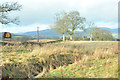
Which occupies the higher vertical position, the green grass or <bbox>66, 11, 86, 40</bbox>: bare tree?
<bbox>66, 11, 86, 40</bbox>: bare tree

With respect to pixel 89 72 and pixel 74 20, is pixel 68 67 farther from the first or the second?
pixel 74 20

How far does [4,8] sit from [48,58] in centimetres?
1651

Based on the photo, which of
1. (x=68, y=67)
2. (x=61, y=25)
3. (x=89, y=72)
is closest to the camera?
(x=89, y=72)

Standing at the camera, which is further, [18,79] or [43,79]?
[18,79]

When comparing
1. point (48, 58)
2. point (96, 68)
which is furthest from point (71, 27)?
point (96, 68)

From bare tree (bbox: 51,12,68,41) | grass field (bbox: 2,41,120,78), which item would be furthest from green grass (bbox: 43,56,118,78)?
bare tree (bbox: 51,12,68,41)

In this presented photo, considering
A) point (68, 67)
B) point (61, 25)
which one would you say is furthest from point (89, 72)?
point (61, 25)

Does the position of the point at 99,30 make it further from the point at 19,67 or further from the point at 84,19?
the point at 19,67

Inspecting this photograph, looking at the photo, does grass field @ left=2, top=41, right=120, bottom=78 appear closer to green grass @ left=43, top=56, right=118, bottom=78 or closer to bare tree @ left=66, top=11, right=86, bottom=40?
green grass @ left=43, top=56, right=118, bottom=78

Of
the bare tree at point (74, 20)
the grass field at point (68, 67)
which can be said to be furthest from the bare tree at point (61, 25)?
the grass field at point (68, 67)

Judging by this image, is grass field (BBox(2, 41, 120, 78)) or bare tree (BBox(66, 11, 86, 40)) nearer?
grass field (BBox(2, 41, 120, 78))

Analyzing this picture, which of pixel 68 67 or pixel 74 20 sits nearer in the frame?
pixel 68 67

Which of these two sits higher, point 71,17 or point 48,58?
point 71,17

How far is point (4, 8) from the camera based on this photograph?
71.2ft
